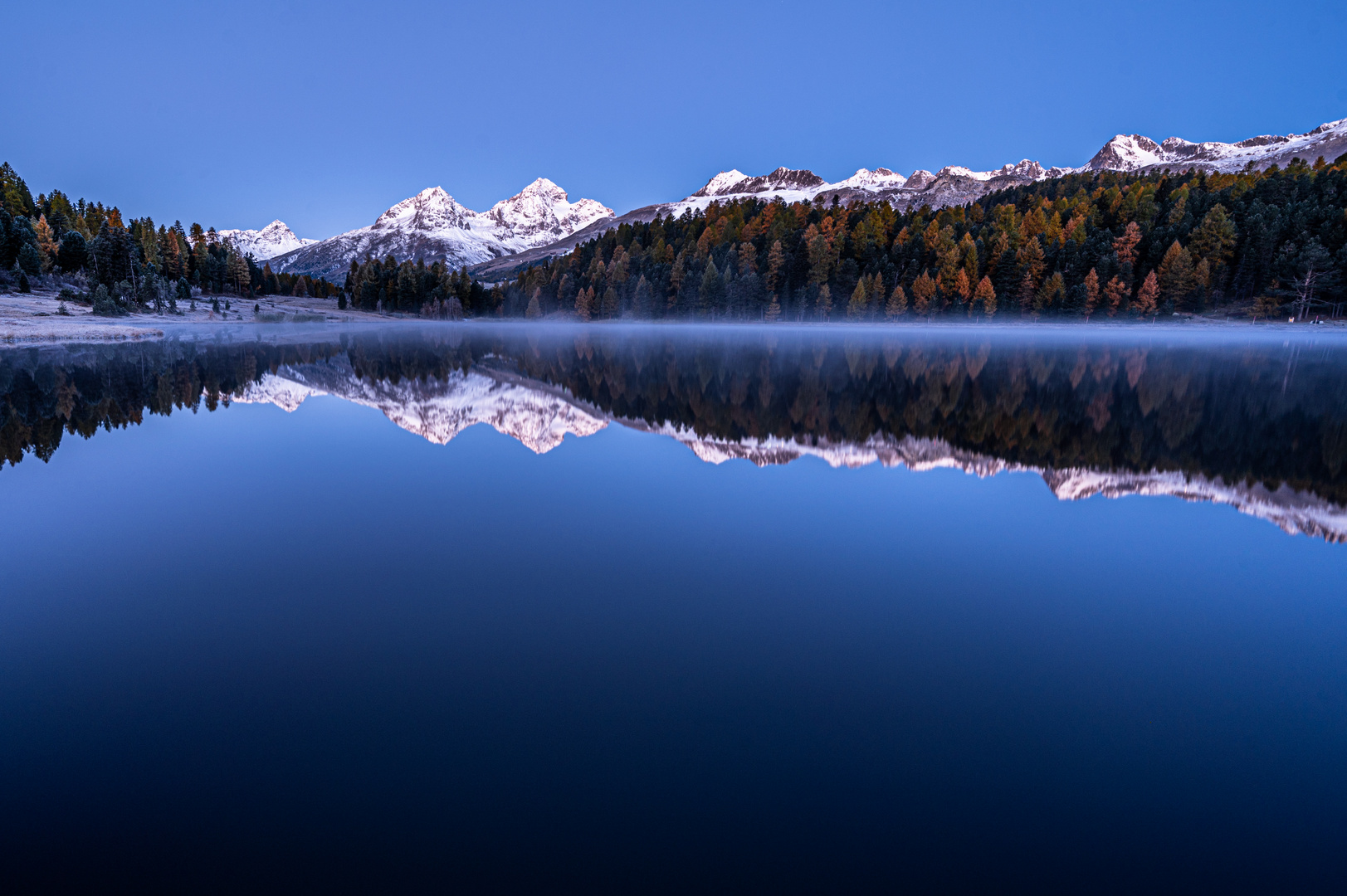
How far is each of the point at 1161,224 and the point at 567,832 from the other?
164 metres

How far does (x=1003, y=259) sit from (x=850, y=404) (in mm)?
114367

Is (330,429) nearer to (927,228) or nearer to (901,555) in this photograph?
(901,555)

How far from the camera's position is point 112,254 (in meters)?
94.2

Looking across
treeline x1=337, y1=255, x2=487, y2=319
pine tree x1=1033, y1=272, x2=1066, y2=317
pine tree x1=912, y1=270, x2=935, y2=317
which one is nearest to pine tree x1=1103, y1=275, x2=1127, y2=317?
pine tree x1=1033, y1=272, x2=1066, y2=317

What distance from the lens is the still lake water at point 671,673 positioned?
4371mm

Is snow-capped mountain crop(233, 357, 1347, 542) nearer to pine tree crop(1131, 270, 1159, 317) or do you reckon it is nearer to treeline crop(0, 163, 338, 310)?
treeline crop(0, 163, 338, 310)

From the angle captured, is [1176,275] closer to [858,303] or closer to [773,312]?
[858,303]

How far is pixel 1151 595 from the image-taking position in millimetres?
8523

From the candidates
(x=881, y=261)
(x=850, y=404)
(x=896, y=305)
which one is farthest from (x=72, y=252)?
(x=881, y=261)

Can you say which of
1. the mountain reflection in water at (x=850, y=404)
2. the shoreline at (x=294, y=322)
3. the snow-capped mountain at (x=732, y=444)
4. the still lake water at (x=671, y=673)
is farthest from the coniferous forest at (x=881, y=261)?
the still lake water at (x=671, y=673)

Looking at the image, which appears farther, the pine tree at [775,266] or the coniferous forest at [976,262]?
the pine tree at [775,266]

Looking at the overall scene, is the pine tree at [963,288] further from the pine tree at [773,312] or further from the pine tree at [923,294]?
the pine tree at [773,312]

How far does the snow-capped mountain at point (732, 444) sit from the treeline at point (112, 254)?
70208 millimetres

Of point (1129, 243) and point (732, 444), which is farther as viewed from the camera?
point (1129, 243)
